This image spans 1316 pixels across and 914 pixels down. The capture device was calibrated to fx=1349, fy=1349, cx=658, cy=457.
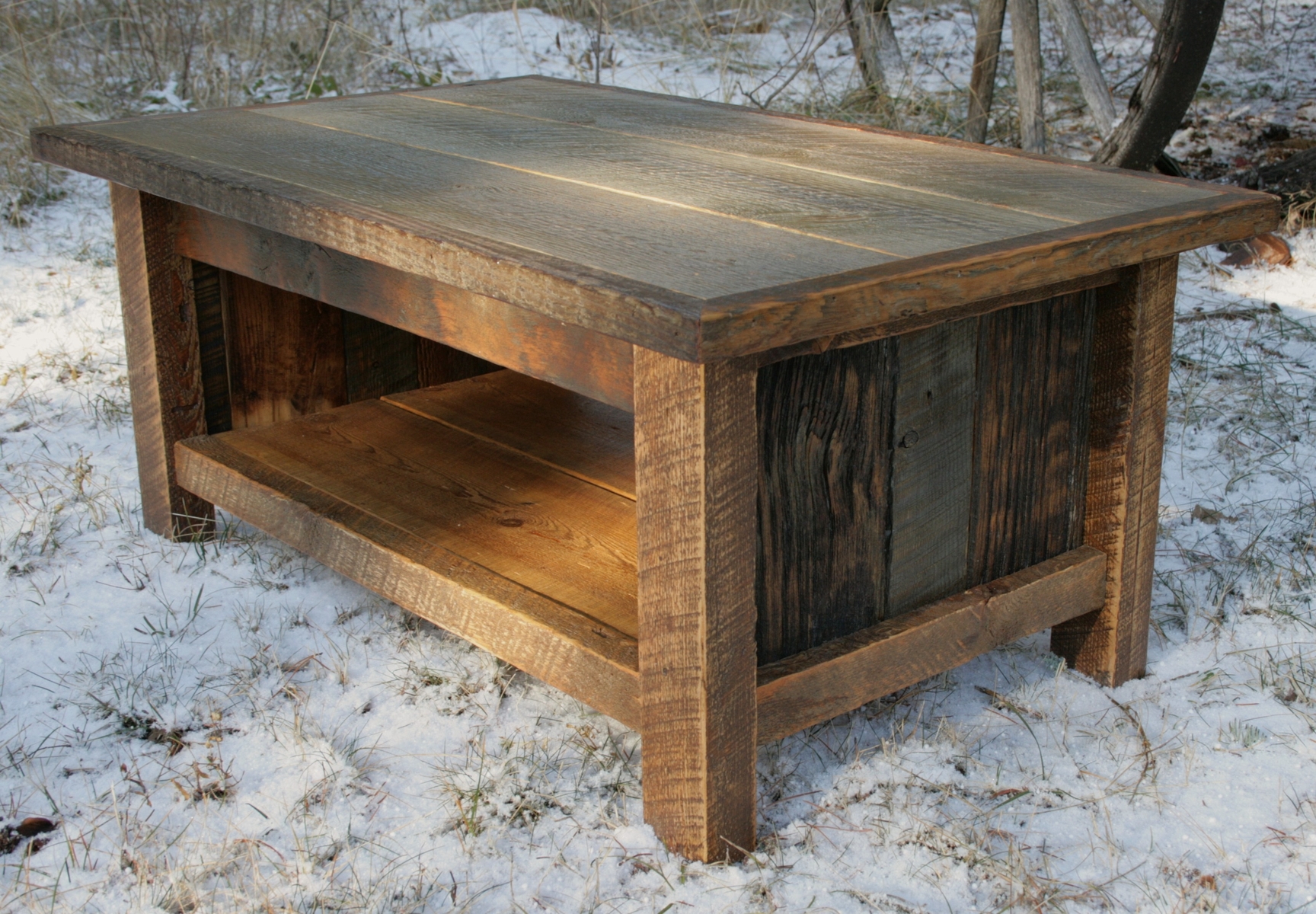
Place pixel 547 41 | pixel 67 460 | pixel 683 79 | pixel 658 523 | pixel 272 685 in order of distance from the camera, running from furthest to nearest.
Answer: pixel 547 41 → pixel 683 79 → pixel 67 460 → pixel 272 685 → pixel 658 523

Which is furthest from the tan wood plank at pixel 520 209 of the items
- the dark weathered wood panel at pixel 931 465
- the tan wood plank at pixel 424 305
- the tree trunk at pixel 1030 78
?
the tree trunk at pixel 1030 78

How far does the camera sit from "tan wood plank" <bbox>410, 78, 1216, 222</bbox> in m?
1.98

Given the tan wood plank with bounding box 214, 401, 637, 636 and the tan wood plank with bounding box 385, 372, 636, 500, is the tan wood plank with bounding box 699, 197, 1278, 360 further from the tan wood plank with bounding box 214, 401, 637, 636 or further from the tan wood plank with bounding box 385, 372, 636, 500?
the tan wood plank with bounding box 385, 372, 636, 500

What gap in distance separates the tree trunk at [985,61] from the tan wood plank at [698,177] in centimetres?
218

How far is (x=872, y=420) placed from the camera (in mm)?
1825

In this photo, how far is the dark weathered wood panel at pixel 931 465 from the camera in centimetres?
186

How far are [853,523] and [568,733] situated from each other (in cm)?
59

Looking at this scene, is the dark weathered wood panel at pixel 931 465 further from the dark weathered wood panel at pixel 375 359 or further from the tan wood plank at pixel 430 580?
the dark weathered wood panel at pixel 375 359

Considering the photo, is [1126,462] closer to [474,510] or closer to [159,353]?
[474,510]

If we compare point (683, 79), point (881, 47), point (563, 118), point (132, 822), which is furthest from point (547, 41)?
point (132, 822)

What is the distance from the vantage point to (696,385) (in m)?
1.54

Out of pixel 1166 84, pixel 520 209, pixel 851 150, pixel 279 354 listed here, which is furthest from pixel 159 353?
pixel 1166 84

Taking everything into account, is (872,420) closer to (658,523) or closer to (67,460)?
(658,523)

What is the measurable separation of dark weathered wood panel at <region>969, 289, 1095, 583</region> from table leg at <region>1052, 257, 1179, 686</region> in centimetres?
2
